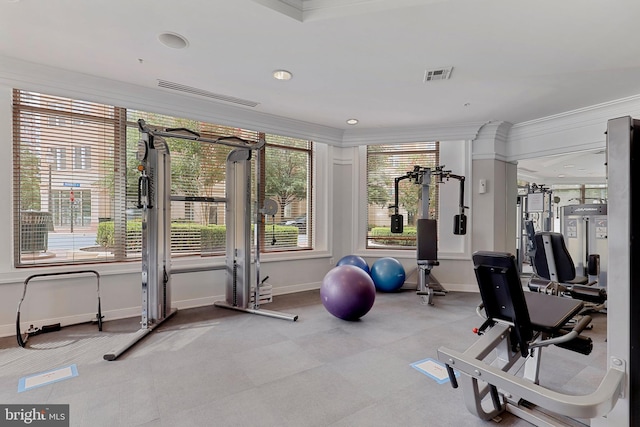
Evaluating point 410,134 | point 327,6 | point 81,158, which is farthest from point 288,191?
point 327,6

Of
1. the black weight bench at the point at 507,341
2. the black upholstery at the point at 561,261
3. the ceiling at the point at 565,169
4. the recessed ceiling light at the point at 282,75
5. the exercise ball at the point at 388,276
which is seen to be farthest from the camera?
the ceiling at the point at 565,169

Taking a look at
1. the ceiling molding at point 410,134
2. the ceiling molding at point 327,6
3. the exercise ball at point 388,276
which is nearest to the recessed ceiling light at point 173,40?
the ceiling molding at point 327,6

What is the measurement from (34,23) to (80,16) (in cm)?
43

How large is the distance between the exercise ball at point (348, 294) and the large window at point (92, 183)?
1775mm

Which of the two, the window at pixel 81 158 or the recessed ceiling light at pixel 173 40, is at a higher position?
the recessed ceiling light at pixel 173 40

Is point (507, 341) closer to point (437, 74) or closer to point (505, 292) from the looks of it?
point (505, 292)

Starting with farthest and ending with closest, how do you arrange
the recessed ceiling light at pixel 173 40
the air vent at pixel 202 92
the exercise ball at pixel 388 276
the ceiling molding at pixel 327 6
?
1. the exercise ball at pixel 388 276
2. the air vent at pixel 202 92
3. the recessed ceiling light at pixel 173 40
4. the ceiling molding at pixel 327 6

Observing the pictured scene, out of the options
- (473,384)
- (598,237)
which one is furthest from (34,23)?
(598,237)

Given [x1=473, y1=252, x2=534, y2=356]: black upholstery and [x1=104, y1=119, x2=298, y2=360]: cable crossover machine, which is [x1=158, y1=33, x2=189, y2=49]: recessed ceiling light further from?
[x1=473, y1=252, x2=534, y2=356]: black upholstery

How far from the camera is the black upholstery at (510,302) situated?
5.58 feet

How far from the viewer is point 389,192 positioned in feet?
18.0

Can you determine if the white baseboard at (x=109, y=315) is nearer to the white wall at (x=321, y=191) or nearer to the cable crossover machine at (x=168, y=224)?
the white wall at (x=321, y=191)

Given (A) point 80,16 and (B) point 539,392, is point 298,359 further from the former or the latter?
(A) point 80,16

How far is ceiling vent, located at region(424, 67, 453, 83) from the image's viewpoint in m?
3.09
